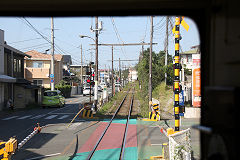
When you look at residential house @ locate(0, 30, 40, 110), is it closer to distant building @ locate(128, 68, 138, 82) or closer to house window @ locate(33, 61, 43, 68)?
house window @ locate(33, 61, 43, 68)

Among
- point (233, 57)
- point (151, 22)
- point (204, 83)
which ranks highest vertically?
point (151, 22)

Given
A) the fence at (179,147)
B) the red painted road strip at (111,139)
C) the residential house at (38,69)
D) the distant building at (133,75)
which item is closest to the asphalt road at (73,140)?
the red painted road strip at (111,139)

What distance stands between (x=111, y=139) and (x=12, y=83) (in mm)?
20025

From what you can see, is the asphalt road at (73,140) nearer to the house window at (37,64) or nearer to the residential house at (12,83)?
the residential house at (12,83)

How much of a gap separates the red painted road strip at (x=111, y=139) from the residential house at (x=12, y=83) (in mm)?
13487

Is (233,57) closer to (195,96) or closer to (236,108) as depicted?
(236,108)

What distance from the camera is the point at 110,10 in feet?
9.08

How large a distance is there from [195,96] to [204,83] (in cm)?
191

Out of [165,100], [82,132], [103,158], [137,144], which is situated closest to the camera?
[103,158]

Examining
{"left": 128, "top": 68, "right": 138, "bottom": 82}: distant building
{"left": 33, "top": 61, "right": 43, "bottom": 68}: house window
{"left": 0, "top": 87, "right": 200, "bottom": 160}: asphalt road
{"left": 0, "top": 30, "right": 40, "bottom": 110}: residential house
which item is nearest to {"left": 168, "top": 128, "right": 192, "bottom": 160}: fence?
{"left": 0, "top": 87, "right": 200, "bottom": 160}: asphalt road

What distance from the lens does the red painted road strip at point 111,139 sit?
35.9 feet

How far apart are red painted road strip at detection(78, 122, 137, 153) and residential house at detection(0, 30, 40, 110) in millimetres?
13487

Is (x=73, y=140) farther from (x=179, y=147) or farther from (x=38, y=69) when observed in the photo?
(x=38, y=69)

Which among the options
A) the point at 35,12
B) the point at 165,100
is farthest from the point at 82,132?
the point at 165,100
